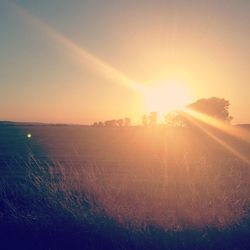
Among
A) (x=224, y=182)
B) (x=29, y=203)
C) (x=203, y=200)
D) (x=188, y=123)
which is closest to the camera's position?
(x=203, y=200)

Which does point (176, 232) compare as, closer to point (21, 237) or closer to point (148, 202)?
point (148, 202)

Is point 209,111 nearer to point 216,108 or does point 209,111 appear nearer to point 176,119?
point 216,108

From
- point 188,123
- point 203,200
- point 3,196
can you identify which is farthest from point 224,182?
point 188,123

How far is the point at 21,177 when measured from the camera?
1327 cm

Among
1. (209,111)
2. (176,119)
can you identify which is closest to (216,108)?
(209,111)

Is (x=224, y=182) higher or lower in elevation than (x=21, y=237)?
higher

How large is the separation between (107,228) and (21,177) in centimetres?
847

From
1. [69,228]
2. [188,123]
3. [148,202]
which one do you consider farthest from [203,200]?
[188,123]

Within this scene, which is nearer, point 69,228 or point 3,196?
point 69,228

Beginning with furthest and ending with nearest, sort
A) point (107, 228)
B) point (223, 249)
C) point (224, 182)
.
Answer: point (224, 182) < point (107, 228) < point (223, 249)

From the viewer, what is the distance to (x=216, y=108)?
293ft

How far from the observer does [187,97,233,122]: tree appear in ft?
291

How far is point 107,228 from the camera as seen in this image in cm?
575

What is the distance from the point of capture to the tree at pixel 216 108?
8875 cm
